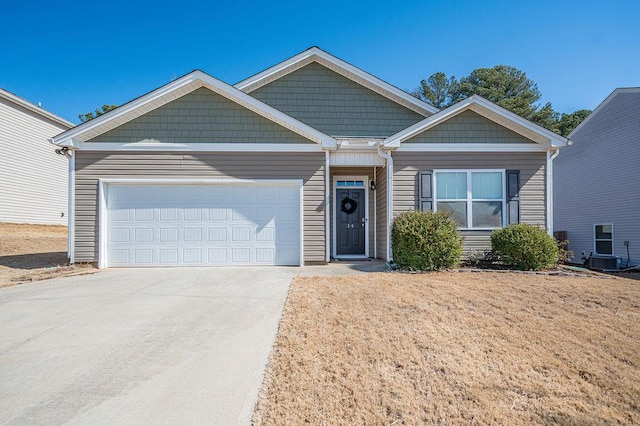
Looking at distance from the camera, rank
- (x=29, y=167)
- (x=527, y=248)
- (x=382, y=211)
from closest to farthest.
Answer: (x=527, y=248) → (x=382, y=211) → (x=29, y=167)

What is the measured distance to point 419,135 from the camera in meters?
9.60

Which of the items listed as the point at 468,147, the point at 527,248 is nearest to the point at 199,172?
the point at 468,147

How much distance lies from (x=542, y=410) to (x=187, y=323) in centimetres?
412

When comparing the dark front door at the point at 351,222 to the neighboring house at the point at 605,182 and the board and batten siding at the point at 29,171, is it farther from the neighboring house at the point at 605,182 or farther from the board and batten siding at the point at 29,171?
the board and batten siding at the point at 29,171

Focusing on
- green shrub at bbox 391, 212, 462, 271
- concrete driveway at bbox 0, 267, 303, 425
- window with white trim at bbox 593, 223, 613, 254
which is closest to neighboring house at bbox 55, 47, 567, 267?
green shrub at bbox 391, 212, 462, 271

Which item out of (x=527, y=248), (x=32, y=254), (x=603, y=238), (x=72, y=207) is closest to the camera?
(x=527, y=248)

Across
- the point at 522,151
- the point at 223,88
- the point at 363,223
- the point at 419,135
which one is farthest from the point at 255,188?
the point at 522,151

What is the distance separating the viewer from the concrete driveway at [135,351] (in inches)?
113

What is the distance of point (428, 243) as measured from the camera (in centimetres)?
794

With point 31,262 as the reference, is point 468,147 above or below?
A: above

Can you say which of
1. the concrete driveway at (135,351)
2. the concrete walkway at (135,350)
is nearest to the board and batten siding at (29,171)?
the concrete walkway at (135,350)

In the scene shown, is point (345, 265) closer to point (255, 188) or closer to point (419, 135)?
point (255, 188)

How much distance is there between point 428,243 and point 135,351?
6.11 meters

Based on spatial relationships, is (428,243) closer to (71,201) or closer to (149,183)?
(149,183)
